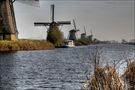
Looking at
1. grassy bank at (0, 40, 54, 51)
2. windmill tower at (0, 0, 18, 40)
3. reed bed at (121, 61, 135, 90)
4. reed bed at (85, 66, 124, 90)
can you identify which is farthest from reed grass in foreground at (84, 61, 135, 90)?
windmill tower at (0, 0, 18, 40)

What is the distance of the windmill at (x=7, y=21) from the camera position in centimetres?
6894

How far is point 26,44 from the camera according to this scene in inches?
3014

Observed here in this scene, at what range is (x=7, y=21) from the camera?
69.9 meters

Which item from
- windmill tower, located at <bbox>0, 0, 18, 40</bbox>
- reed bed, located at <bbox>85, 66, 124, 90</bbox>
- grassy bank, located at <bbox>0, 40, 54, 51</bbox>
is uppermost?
reed bed, located at <bbox>85, 66, 124, 90</bbox>

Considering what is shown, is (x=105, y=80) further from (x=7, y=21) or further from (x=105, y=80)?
(x=7, y=21)

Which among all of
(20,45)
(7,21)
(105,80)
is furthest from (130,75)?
(20,45)

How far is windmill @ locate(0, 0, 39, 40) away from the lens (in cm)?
6894

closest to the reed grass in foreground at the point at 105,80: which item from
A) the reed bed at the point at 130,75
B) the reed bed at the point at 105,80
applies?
the reed bed at the point at 105,80

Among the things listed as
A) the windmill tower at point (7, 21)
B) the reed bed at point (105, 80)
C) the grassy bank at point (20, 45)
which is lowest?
the grassy bank at point (20, 45)

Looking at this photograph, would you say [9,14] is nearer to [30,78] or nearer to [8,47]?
→ [8,47]

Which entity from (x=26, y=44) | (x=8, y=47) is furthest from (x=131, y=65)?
(x=26, y=44)

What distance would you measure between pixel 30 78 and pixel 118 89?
12812 mm

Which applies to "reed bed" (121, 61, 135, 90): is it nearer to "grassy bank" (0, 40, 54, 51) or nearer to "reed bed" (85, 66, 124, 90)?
"reed bed" (85, 66, 124, 90)

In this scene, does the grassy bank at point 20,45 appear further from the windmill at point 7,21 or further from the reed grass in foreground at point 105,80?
the reed grass in foreground at point 105,80
